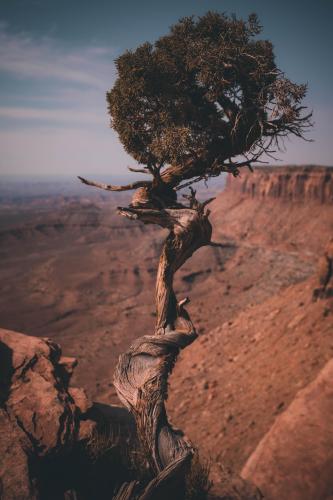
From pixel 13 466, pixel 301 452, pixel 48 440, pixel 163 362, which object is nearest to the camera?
pixel 13 466

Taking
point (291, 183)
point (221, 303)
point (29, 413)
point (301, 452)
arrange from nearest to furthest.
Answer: point (29, 413)
point (301, 452)
point (221, 303)
point (291, 183)

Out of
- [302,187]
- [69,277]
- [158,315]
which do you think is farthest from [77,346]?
[302,187]

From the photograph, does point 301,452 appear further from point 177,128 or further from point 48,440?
point 177,128

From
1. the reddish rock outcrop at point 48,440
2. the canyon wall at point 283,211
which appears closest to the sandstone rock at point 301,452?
the reddish rock outcrop at point 48,440

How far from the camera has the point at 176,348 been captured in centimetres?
578

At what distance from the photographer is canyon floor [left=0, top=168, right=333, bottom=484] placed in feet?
47.5

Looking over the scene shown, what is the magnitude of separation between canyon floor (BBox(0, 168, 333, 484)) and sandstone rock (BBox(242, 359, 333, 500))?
149 centimetres

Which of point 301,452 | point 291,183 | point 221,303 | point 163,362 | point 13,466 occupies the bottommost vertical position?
point 221,303

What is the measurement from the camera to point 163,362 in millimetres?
5566

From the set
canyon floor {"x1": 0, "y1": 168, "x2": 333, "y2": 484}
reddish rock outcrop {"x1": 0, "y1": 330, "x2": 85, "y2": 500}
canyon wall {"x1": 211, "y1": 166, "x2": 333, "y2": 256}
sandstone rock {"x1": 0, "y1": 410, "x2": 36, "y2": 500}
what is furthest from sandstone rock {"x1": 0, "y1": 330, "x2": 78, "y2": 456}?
canyon wall {"x1": 211, "y1": 166, "x2": 333, "y2": 256}

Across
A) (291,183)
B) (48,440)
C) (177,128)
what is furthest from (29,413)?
(291,183)

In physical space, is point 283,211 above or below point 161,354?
above

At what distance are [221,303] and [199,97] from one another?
36.8m

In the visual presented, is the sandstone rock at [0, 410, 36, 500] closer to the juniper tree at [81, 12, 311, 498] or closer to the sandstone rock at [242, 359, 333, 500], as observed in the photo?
the juniper tree at [81, 12, 311, 498]
